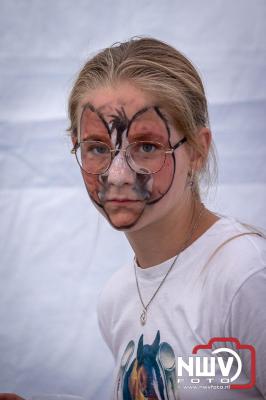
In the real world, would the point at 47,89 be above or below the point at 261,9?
below

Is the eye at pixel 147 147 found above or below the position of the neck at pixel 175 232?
above

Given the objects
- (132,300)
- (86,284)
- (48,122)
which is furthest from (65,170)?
(132,300)

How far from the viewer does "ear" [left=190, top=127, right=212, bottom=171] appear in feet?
3.23

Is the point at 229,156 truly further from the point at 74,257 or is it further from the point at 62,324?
the point at 62,324

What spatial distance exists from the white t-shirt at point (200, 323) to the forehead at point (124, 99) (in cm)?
25

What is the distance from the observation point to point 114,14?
4.09 ft

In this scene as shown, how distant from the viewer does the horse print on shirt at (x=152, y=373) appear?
94cm

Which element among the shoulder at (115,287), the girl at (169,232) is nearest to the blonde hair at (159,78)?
the girl at (169,232)

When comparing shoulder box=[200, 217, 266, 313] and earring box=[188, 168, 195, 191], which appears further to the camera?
earring box=[188, 168, 195, 191]

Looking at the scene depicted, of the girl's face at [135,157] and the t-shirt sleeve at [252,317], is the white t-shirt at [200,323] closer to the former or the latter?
the t-shirt sleeve at [252,317]

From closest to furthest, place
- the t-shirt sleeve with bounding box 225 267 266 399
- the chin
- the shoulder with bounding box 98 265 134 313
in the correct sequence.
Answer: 1. the t-shirt sleeve with bounding box 225 267 266 399
2. the chin
3. the shoulder with bounding box 98 265 134 313

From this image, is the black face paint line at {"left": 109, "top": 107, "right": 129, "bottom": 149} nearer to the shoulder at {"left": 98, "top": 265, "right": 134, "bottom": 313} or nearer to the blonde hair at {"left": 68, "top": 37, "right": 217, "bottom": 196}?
the blonde hair at {"left": 68, "top": 37, "right": 217, "bottom": 196}

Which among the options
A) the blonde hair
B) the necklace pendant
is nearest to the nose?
the blonde hair

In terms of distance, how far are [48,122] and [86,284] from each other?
0.38m
